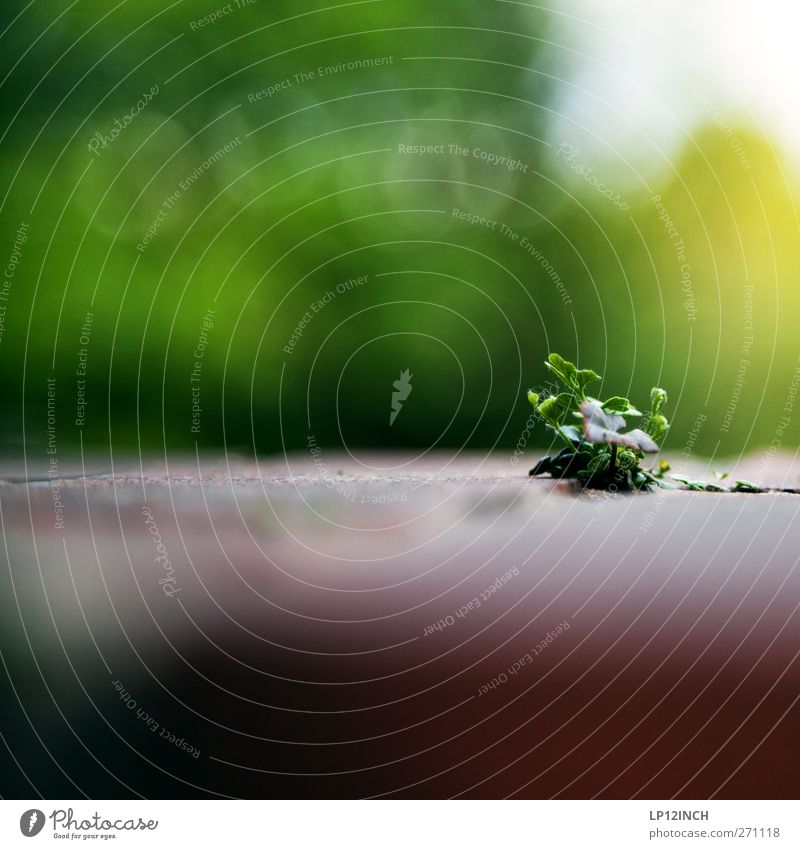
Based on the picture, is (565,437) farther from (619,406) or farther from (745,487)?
(745,487)

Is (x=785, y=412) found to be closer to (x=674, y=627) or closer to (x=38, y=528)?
(x=674, y=627)

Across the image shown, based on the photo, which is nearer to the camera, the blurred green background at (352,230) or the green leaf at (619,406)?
the green leaf at (619,406)

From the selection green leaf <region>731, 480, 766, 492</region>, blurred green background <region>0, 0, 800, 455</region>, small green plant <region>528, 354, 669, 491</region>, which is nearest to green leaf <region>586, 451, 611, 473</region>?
small green plant <region>528, 354, 669, 491</region>

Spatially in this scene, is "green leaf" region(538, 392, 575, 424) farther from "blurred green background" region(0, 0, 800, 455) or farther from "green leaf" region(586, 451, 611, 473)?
"blurred green background" region(0, 0, 800, 455)

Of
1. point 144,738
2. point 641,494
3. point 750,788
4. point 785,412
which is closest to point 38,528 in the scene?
point 144,738

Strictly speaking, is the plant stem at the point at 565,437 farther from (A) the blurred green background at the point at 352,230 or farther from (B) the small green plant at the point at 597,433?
(A) the blurred green background at the point at 352,230

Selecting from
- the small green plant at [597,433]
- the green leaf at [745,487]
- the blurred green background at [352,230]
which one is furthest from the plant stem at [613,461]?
the blurred green background at [352,230]
